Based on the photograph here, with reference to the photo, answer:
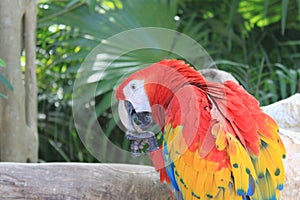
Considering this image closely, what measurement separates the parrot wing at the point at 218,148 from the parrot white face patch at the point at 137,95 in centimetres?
5

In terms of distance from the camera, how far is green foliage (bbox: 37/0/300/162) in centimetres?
175

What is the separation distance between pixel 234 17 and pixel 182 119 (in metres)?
1.17

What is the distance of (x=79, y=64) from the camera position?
1.88 metres

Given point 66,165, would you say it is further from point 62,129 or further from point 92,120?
point 62,129

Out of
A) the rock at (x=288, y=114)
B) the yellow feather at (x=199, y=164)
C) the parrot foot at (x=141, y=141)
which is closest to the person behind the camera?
the yellow feather at (x=199, y=164)

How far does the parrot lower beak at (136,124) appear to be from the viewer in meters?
1.02

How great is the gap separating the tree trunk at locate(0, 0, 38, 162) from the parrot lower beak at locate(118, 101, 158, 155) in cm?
57

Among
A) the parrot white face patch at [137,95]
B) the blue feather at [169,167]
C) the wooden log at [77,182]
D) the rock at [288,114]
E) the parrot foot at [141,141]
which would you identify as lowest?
the wooden log at [77,182]

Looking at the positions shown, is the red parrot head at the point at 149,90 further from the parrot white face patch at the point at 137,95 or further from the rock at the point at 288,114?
the rock at the point at 288,114

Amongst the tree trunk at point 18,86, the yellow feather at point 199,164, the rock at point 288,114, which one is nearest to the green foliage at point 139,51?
the tree trunk at point 18,86

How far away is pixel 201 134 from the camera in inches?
37.4

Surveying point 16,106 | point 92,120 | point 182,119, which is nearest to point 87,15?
point 92,120

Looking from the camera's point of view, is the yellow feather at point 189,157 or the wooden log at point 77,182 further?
the wooden log at point 77,182

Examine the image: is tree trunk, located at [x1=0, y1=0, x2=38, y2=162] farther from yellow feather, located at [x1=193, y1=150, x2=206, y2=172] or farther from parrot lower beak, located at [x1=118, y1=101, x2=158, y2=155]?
yellow feather, located at [x1=193, y1=150, x2=206, y2=172]
